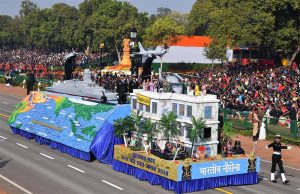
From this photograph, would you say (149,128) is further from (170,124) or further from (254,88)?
(254,88)

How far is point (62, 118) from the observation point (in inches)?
1126

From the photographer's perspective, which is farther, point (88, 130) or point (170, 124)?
point (88, 130)

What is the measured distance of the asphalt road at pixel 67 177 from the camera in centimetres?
2062

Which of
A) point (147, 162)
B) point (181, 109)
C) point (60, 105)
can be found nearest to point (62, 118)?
point (60, 105)

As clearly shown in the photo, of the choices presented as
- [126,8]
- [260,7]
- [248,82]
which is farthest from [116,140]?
[126,8]

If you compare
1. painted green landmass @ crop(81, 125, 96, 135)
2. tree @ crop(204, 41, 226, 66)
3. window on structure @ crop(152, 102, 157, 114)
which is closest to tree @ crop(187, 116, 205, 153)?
window on structure @ crop(152, 102, 157, 114)

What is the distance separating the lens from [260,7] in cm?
5844

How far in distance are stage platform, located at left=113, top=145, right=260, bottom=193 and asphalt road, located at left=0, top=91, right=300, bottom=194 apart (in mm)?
332

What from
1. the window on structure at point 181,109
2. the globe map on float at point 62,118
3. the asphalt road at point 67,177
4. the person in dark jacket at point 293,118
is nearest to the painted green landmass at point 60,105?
the globe map on float at point 62,118

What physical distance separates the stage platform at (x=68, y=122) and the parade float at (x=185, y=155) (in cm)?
187

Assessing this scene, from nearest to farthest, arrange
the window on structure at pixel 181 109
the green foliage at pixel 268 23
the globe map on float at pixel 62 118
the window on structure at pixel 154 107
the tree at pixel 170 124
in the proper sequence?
the tree at pixel 170 124 → the window on structure at pixel 181 109 → the window on structure at pixel 154 107 → the globe map on float at pixel 62 118 → the green foliage at pixel 268 23

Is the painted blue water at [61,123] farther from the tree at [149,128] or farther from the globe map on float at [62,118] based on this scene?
the tree at [149,128]

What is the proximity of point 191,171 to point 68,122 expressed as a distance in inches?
391

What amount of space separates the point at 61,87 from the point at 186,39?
Result: 6757cm
